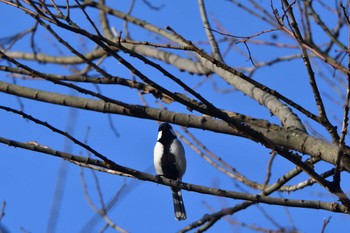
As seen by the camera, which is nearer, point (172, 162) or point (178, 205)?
point (172, 162)

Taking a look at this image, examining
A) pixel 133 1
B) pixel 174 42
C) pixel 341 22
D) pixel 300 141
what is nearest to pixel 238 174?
pixel 174 42

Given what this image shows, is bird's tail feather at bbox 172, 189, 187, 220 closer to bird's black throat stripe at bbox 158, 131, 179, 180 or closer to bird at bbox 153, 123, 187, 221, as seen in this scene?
bird at bbox 153, 123, 187, 221

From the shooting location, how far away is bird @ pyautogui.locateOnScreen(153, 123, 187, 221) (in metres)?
4.61

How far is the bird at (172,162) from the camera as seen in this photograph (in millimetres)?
4609

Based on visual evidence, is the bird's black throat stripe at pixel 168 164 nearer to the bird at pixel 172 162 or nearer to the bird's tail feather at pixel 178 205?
the bird at pixel 172 162

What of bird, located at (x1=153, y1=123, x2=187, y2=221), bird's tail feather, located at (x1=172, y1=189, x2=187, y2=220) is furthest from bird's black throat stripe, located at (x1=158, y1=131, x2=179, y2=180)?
bird's tail feather, located at (x1=172, y1=189, x2=187, y2=220)

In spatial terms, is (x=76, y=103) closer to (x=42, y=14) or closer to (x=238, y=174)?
(x=42, y=14)

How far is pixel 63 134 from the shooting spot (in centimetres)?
186

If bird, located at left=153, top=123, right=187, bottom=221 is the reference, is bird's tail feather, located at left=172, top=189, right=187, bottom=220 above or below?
below

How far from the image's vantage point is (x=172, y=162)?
15.1 feet

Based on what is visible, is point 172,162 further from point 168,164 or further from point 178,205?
point 178,205

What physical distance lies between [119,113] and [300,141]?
675 millimetres

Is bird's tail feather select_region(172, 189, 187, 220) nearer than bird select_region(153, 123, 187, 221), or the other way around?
bird select_region(153, 123, 187, 221)

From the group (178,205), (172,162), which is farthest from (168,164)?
(178,205)
